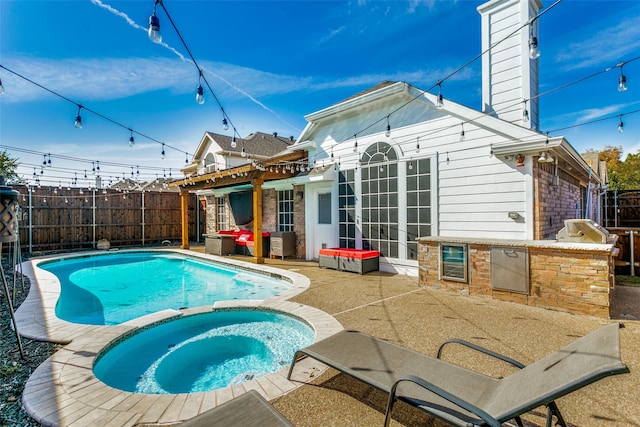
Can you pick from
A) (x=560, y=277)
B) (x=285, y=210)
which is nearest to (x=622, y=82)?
(x=560, y=277)

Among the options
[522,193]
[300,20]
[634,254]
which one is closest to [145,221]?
[300,20]

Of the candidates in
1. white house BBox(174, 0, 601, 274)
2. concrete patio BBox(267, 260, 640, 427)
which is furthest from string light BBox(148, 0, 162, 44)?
white house BBox(174, 0, 601, 274)

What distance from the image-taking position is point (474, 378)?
8.01 ft

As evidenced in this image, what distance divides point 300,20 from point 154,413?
954cm

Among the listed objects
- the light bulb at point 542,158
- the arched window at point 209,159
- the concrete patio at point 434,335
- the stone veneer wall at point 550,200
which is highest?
the arched window at point 209,159

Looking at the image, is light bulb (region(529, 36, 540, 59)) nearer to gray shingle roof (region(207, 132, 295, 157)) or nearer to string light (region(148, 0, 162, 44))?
string light (region(148, 0, 162, 44))

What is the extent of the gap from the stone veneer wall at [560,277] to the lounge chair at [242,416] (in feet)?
17.0

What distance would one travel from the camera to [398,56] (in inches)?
383

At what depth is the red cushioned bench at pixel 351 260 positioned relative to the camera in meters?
8.13

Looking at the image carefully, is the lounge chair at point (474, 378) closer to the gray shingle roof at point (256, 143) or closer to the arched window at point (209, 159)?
the gray shingle roof at point (256, 143)

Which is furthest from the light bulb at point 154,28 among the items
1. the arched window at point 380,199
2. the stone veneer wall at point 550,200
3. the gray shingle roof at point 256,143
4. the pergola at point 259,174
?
the gray shingle roof at point 256,143

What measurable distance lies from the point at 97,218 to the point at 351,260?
13719 mm

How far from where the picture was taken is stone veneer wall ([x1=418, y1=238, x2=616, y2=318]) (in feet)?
15.2

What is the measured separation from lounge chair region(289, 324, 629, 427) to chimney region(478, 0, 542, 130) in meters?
5.97
